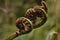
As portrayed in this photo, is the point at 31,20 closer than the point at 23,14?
Yes

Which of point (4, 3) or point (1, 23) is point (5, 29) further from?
point (4, 3)

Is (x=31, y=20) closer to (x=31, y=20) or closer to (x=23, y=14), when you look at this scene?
(x=31, y=20)

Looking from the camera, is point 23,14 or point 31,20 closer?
point 31,20

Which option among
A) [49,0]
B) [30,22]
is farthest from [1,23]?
[30,22]

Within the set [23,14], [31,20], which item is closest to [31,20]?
[31,20]

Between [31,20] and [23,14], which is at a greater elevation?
[23,14]
